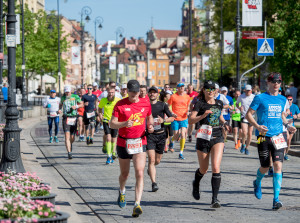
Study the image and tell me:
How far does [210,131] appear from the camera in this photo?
9.34 m

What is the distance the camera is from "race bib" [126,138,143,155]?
873 cm

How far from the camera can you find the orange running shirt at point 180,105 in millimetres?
17328

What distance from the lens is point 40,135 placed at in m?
26.1

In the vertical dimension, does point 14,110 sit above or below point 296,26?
below

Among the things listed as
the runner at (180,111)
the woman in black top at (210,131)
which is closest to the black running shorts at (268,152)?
the woman in black top at (210,131)

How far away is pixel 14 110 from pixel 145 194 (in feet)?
8.89

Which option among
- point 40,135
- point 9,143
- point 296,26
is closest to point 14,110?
point 9,143

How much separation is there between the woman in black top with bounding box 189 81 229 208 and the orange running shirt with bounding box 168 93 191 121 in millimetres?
7675

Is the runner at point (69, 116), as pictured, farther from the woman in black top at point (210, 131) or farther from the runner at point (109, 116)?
the woman in black top at point (210, 131)

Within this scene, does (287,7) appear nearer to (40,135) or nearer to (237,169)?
(40,135)

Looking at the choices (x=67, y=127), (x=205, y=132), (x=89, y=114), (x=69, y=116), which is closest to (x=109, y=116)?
(x=67, y=127)

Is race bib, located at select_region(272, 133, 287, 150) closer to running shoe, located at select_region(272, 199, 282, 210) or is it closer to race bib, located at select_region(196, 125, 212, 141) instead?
running shoe, located at select_region(272, 199, 282, 210)

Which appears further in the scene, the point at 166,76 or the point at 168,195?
the point at 166,76

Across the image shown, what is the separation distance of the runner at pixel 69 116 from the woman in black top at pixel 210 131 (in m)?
7.37
